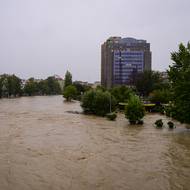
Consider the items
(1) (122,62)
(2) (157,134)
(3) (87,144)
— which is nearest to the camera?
(3) (87,144)

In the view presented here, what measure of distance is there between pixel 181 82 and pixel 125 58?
110 meters

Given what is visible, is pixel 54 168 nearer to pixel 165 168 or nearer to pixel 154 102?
pixel 165 168

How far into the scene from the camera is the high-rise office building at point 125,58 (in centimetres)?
13875

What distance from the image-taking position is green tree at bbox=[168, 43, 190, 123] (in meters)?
29.2

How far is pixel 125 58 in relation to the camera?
13912 cm

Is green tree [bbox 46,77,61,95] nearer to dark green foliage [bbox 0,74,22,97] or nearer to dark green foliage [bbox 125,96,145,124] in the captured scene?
dark green foliage [bbox 0,74,22,97]

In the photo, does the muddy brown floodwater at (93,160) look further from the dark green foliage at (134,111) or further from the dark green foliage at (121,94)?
the dark green foliage at (121,94)

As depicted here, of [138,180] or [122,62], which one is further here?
[122,62]

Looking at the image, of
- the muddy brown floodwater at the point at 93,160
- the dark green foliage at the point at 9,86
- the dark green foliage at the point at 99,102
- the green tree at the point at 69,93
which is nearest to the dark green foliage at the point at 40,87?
the dark green foliage at the point at 9,86

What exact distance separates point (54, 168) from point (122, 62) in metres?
125

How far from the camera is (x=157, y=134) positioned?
30266 millimetres

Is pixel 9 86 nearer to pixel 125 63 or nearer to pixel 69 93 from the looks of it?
pixel 69 93

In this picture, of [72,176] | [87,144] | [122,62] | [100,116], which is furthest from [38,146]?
[122,62]

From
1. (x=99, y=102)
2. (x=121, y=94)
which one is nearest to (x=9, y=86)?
(x=121, y=94)
